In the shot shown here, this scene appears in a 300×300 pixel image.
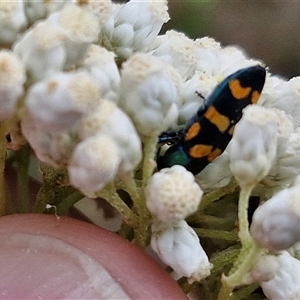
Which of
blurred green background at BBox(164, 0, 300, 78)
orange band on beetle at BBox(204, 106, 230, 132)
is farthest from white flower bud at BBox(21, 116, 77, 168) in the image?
blurred green background at BBox(164, 0, 300, 78)

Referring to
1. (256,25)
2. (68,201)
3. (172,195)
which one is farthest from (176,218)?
(256,25)

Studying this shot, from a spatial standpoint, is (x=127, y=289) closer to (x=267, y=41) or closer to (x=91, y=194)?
(x=91, y=194)

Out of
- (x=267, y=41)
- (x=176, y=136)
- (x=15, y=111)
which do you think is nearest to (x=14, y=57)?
(x=15, y=111)

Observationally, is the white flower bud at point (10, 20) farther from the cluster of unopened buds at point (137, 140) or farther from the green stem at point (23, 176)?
the green stem at point (23, 176)

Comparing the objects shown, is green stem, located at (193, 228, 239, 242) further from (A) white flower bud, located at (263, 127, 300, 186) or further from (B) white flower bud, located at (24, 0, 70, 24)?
(B) white flower bud, located at (24, 0, 70, 24)

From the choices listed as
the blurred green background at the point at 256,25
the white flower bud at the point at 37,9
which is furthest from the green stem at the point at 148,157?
the blurred green background at the point at 256,25

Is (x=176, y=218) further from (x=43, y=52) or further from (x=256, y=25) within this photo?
(x=256, y=25)

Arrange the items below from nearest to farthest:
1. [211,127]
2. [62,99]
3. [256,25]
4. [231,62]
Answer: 1. [62,99]
2. [211,127]
3. [231,62]
4. [256,25]
